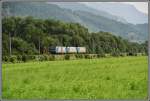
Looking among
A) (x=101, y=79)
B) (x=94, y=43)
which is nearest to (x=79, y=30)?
(x=94, y=43)

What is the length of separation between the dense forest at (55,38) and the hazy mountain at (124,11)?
0.20 meters

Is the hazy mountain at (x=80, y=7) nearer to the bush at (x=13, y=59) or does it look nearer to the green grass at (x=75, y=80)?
the green grass at (x=75, y=80)

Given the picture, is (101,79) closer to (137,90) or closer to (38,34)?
(137,90)

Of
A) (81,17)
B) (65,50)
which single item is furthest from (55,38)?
(81,17)

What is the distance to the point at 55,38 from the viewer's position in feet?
16.7

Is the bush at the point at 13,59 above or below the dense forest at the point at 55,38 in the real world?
below

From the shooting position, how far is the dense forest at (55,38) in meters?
5.02

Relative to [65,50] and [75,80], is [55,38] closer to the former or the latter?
[65,50]

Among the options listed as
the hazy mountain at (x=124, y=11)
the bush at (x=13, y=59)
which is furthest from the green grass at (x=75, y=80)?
the hazy mountain at (x=124, y=11)

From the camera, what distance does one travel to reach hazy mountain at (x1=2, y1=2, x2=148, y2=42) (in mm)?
4961

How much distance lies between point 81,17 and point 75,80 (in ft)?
1.93

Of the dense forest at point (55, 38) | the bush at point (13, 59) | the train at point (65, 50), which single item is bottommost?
the bush at point (13, 59)

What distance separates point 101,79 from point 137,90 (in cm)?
33

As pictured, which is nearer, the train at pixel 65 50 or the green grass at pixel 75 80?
the green grass at pixel 75 80
